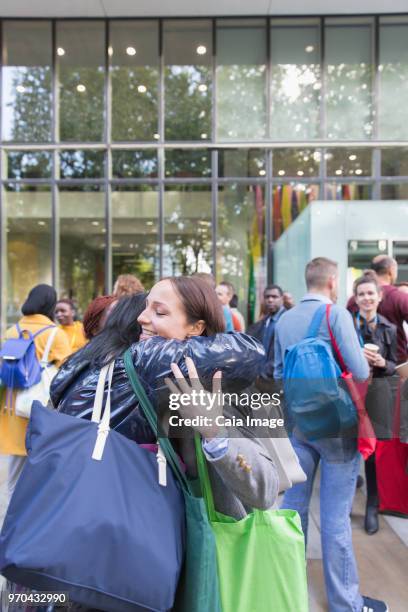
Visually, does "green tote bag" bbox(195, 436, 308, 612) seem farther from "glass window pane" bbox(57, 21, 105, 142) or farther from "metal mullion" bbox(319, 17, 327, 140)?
"glass window pane" bbox(57, 21, 105, 142)

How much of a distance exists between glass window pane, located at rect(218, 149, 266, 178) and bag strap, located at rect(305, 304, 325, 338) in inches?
365

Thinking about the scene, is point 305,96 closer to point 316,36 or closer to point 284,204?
point 316,36

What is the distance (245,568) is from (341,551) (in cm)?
170

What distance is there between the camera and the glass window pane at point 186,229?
11.8m

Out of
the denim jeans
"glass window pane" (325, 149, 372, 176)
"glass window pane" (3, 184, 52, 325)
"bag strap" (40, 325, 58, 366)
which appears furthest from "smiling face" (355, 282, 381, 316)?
"glass window pane" (3, 184, 52, 325)

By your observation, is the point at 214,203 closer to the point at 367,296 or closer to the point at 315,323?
the point at 367,296

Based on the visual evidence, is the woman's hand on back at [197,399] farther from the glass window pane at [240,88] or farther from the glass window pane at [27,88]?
the glass window pane at [27,88]

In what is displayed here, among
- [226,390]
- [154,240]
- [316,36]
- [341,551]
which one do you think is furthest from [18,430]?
[316,36]

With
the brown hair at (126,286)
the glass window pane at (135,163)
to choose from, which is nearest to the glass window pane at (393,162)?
the glass window pane at (135,163)

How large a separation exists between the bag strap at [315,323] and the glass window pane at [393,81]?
10.2m

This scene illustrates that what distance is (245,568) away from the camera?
4.25ft

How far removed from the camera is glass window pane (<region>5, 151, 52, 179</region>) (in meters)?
11.9

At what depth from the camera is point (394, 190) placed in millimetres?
11602

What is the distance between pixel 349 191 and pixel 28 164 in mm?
7576
